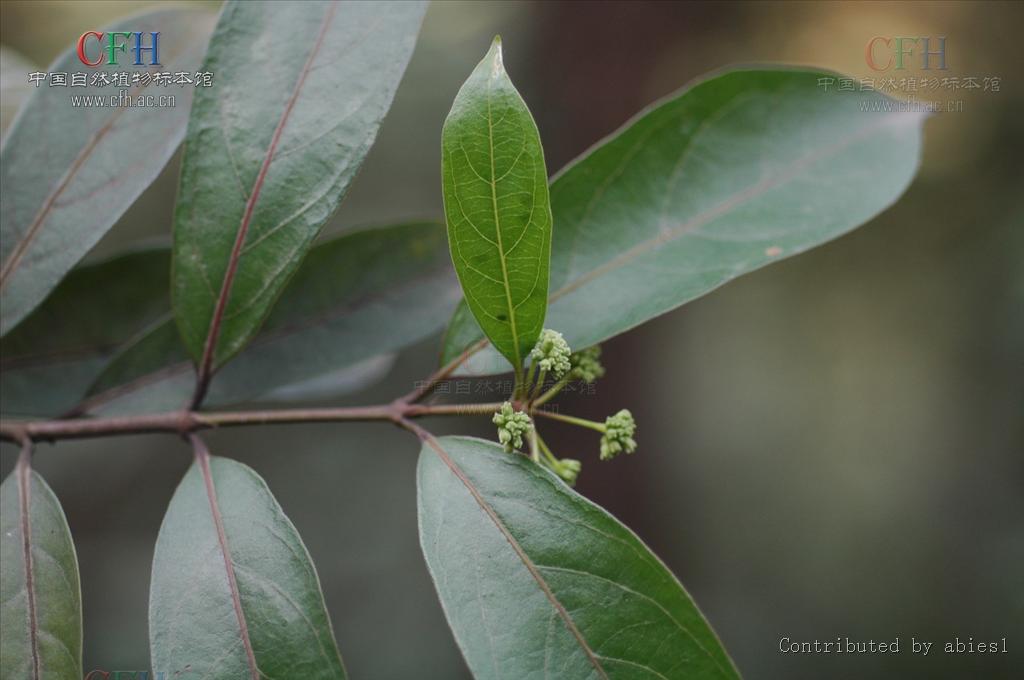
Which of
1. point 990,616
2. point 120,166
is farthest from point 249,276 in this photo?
point 990,616

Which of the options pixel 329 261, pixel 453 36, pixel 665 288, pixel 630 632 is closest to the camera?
pixel 630 632

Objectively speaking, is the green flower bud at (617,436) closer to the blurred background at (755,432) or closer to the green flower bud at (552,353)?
the green flower bud at (552,353)

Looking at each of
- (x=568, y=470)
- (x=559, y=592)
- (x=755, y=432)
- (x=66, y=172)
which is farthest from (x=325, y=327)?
(x=755, y=432)

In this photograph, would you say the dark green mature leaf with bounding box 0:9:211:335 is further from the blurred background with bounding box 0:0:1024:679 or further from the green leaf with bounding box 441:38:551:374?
the blurred background with bounding box 0:0:1024:679

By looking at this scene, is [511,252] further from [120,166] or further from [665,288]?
[120,166]
